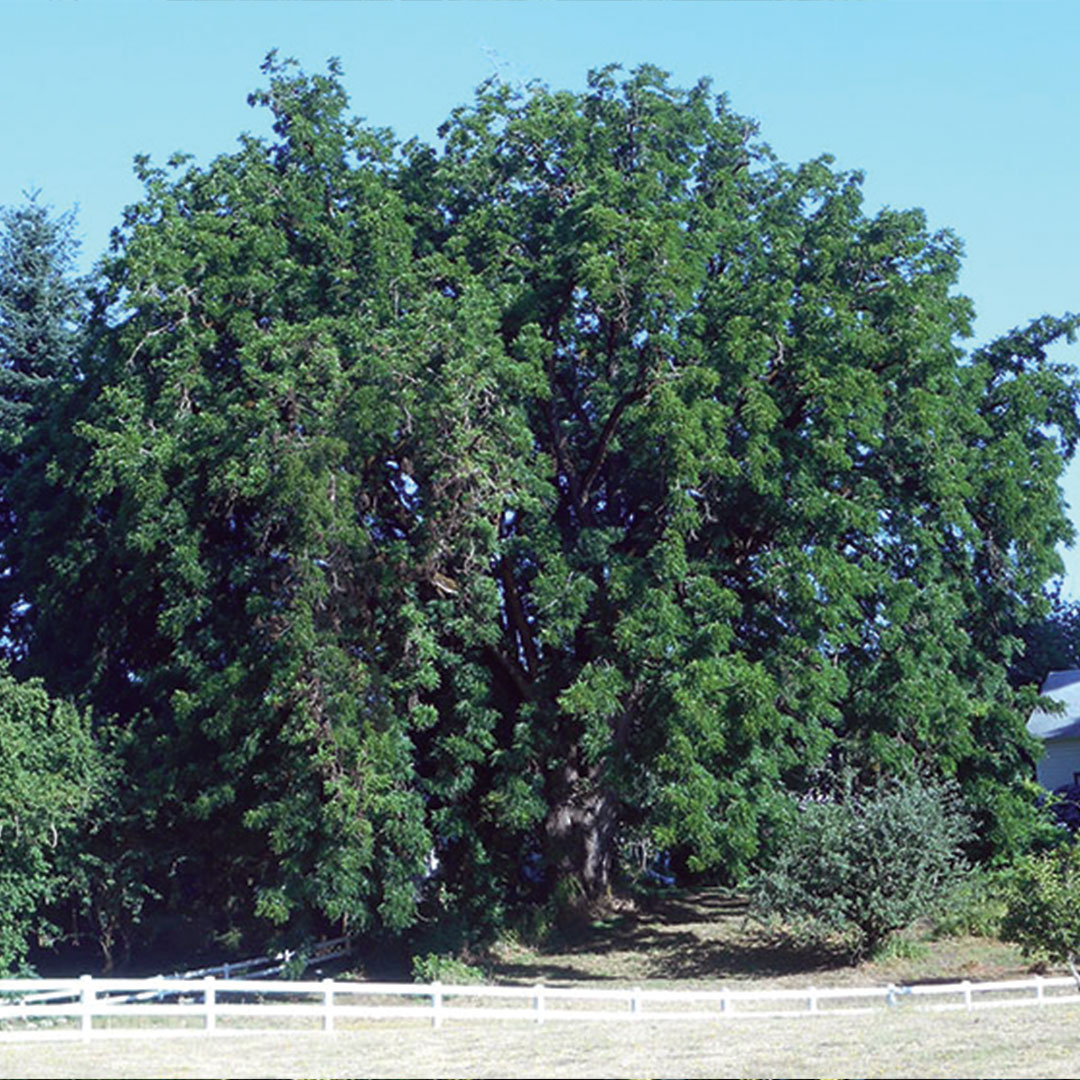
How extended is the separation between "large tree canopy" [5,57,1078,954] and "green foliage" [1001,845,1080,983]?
3.97 meters

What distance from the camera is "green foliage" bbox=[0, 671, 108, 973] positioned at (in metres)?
27.8

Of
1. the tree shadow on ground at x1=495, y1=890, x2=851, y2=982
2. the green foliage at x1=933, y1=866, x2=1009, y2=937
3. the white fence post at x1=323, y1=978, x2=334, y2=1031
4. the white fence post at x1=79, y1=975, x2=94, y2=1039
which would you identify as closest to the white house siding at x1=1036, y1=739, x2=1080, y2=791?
the green foliage at x1=933, y1=866, x2=1009, y2=937

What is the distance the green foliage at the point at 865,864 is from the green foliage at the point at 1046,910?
67.3 inches

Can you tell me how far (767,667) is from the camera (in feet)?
91.7

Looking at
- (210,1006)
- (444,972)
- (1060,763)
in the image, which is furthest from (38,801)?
(1060,763)

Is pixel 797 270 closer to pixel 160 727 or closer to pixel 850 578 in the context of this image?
pixel 850 578

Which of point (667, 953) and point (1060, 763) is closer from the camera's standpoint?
point (667, 953)

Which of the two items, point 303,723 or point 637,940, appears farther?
point 637,940

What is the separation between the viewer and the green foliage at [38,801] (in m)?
27.8

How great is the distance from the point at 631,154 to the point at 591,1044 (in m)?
19.1

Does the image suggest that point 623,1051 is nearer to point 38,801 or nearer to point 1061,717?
point 38,801

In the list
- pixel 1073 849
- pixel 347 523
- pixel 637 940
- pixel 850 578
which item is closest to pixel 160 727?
pixel 347 523

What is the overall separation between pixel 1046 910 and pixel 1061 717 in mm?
24300

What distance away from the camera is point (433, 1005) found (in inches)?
912
